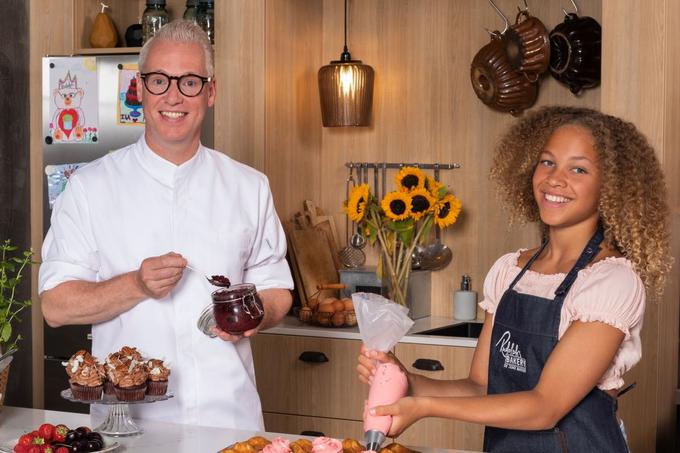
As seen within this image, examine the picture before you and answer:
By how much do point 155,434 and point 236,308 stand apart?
1.06ft

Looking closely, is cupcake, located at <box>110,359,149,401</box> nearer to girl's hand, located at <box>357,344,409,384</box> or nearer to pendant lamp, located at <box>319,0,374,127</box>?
girl's hand, located at <box>357,344,409,384</box>

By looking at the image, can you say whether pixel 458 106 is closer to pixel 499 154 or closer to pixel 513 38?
pixel 513 38

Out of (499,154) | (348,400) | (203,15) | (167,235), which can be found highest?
(203,15)

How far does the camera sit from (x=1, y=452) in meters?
1.83

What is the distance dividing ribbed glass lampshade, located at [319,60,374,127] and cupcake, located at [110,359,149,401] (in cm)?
204

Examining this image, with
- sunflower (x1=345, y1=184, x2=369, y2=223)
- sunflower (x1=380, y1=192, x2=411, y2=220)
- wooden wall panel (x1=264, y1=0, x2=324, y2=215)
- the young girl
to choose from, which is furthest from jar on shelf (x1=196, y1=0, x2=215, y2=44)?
the young girl

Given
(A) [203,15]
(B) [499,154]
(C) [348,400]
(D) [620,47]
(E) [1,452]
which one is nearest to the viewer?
(E) [1,452]

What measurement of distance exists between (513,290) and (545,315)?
0.47ft

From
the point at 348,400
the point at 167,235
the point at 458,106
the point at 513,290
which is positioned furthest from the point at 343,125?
the point at 513,290

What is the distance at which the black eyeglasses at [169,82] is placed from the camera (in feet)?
7.56

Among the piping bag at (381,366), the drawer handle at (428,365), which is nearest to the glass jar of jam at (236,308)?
the piping bag at (381,366)

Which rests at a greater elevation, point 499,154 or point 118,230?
point 499,154

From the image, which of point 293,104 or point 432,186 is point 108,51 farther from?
point 432,186

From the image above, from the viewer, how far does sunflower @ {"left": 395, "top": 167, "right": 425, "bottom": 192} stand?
11.9ft
